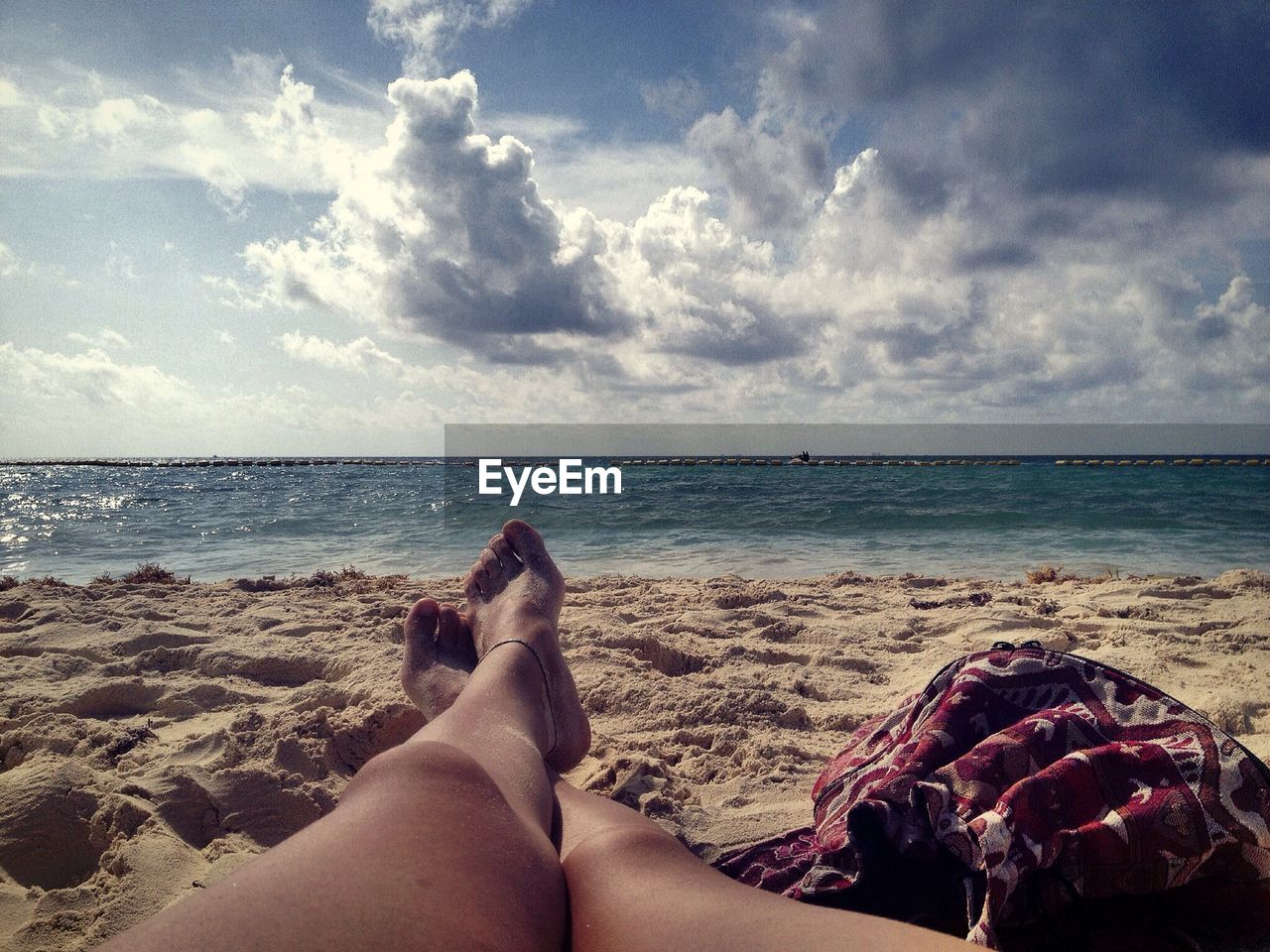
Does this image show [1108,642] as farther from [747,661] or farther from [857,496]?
[857,496]

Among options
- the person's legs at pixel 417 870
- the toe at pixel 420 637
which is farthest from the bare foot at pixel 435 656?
the person's legs at pixel 417 870

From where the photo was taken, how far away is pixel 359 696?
2.21m

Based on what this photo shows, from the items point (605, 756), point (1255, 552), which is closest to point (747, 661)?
point (605, 756)

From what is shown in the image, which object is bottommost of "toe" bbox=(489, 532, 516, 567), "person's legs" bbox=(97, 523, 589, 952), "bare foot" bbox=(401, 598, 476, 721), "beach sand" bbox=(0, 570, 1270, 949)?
"beach sand" bbox=(0, 570, 1270, 949)

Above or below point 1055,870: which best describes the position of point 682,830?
below

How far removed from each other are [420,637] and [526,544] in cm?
63

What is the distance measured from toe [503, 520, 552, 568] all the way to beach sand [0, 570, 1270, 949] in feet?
1.26

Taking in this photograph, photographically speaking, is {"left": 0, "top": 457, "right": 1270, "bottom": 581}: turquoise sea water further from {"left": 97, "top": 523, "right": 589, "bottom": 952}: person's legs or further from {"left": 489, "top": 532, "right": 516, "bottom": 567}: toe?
{"left": 97, "top": 523, "right": 589, "bottom": 952}: person's legs

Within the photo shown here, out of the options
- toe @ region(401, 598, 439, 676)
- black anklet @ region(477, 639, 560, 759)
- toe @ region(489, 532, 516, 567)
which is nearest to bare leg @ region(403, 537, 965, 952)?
black anklet @ region(477, 639, 560, 759)

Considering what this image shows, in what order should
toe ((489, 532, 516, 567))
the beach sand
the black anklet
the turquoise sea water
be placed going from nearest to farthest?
1. the beach sand
2. the black anklet
3. toe ((489, 532, 516, 567))
4. the turquoise sea water

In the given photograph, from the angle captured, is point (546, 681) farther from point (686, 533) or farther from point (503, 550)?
point (686, 533)

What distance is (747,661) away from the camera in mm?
2578

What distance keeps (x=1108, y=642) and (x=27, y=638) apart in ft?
14.2

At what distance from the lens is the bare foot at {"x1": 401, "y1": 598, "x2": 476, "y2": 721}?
2.00 meters
